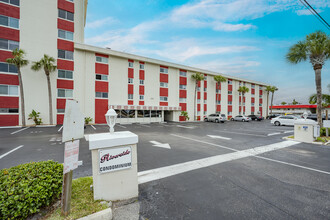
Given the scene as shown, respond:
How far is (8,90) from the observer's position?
17219 mm

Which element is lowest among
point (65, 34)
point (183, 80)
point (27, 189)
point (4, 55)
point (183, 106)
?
point (27, 189)

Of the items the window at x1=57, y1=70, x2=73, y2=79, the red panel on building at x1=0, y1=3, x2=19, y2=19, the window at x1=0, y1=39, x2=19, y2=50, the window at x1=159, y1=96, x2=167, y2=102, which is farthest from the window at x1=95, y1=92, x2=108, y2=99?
the red panel on building at x1=0, y1=3, x2=19, y2=19

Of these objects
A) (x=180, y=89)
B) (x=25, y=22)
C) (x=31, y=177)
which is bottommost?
(x=31, y=177)

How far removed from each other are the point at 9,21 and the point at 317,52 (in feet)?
112

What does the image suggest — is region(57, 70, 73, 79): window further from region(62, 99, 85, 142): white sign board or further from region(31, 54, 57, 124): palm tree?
region(62, 99, 85, 142): white sign board

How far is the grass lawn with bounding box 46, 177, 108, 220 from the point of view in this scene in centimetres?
239

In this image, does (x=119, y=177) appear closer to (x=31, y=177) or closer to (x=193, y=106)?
(x=31, y=177)

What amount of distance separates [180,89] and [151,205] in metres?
27.8

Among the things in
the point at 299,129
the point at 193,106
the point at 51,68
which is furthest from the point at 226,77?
the point at 51,68

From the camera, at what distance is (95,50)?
21469 millimetres

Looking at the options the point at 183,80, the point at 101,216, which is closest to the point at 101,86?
the point at 183,80

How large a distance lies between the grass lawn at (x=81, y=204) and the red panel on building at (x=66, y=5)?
90.0ft

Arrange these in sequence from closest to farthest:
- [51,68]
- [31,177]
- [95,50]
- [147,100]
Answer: [31,177] → [51,68] → [95,50] → [147,100]

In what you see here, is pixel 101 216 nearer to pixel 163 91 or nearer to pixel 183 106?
pixel 163 91
